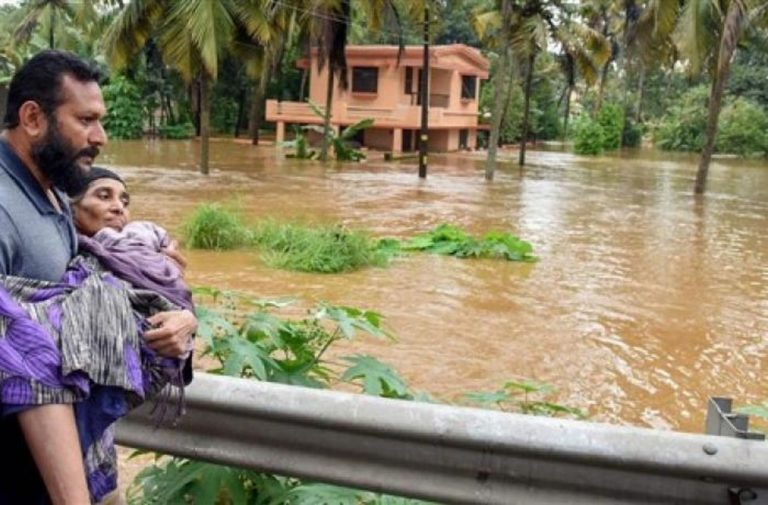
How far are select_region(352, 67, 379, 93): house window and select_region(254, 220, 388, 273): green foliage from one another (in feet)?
83.0

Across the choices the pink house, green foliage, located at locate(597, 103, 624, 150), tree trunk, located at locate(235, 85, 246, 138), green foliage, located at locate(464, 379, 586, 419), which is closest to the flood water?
green foliage, located at locate(464, 379, 586, 419)

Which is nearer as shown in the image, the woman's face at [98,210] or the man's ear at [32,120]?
the man's ear at [32,120]

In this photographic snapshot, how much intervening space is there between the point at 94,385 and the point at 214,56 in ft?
61.2

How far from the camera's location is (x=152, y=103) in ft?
131

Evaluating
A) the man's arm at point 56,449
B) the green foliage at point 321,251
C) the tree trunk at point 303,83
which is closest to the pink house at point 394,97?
the tree trunk at point 303,83

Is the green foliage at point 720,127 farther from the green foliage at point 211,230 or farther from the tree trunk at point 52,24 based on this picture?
the green foliage at point 211,230

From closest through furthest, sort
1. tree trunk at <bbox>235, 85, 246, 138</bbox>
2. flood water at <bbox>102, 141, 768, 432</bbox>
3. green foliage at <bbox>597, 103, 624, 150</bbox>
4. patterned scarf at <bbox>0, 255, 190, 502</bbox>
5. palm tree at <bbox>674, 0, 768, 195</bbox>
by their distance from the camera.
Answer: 1. patterned scarf at <bbox>0, 255, 190, 502</bbox>
2. flood water at <bbox>102, 141, 768, 432</bbox>
3. palm tree at <bbox>674, 0, 768, 195</bbox>
4. green foliage at <bbox>597, 103, 624, 150</bbox>
5. tree trunk at <bbox>235, 85, 246, 138</bbox>

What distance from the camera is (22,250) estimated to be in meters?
1.71

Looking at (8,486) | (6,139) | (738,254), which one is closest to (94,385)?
(8,486)

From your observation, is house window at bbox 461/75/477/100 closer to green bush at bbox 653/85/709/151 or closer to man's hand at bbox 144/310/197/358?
green bush at bbox 653/85/709/151

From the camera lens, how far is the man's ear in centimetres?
176

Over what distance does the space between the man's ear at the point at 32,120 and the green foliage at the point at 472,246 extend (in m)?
9.83

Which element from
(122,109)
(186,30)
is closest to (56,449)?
(186,30)

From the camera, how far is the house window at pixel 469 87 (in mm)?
A: 39406
